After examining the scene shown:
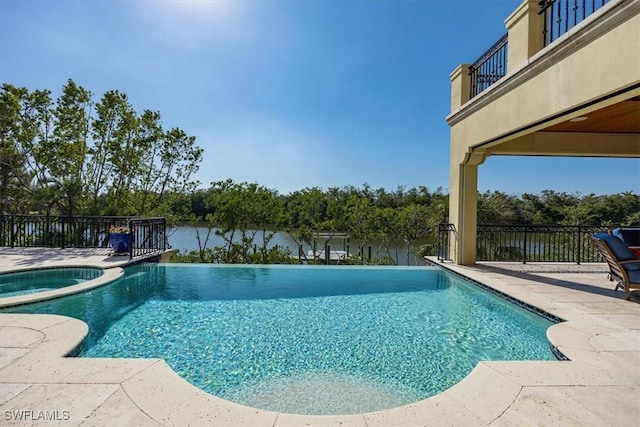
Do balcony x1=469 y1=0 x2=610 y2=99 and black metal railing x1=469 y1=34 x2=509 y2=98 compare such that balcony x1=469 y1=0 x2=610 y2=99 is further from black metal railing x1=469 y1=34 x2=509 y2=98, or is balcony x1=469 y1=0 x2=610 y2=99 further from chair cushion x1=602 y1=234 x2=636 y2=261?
chair cushion x1=602 y1=234 x2=636 y2=261

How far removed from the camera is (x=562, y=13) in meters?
4.84

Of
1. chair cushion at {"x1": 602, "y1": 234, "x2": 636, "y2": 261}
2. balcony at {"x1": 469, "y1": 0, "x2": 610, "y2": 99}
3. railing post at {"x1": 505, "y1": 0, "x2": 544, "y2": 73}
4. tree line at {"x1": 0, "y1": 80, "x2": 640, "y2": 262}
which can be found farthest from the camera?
tree line at {"x1": 0, "y1": 80, "x2": 640, "y2": 262}

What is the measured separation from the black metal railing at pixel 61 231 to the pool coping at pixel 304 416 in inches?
267

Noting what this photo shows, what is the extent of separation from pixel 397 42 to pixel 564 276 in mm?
7193

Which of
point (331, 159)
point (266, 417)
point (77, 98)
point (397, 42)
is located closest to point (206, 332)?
point (266, 417)

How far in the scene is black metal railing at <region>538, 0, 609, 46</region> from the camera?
14.0 feet

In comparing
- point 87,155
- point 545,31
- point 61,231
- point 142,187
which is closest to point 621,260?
point 545,31

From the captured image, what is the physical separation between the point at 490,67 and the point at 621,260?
4409 millimetres

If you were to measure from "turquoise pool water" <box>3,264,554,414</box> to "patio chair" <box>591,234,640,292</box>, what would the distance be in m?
1.78

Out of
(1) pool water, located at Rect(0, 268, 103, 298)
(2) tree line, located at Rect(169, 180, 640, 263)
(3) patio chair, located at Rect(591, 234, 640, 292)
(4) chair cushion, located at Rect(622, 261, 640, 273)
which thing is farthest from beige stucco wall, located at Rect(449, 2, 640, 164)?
(1) pool water, located at Rect(0, 268, 103, 298)

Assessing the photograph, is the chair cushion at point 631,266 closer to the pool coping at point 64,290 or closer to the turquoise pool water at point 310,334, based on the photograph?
the turquoise pool water at point 310,334

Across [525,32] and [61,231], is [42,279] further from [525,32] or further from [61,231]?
[525,32]

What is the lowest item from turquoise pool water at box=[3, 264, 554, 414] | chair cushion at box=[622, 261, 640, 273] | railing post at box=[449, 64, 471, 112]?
turquoise pool water at box=[3, 264, 554, 414]

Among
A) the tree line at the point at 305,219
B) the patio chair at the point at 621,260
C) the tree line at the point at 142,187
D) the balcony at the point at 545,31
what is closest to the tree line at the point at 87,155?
the tree line at the point at 142,187
